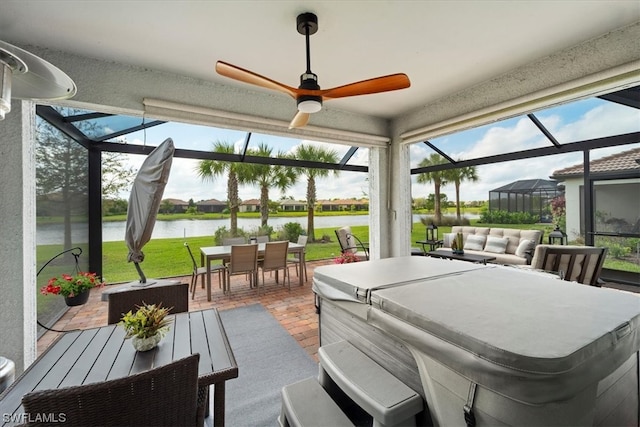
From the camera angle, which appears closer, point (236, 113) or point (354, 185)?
point (236, 113)

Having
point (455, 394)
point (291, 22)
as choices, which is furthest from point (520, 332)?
point (291, 22)

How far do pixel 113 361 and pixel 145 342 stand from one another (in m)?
0.14

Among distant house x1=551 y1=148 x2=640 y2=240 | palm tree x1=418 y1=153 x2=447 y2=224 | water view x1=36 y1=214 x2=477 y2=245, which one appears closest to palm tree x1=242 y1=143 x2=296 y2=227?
water view x1=36 y1=214 x2=477 y2=245

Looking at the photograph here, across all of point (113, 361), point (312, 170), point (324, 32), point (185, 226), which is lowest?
point (113, 361)

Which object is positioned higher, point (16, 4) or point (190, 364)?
point (16, 4)

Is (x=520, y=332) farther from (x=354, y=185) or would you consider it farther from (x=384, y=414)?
(x=354, y=185)

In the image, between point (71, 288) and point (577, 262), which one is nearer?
point (71, 288)

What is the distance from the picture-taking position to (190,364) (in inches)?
38.1

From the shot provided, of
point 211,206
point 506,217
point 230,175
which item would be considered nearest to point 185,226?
point 211,206

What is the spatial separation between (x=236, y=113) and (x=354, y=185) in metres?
4.63

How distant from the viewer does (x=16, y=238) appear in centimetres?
226

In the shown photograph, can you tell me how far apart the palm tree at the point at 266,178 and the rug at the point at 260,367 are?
3.47 metres

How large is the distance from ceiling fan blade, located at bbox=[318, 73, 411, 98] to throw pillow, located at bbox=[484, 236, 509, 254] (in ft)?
15.3

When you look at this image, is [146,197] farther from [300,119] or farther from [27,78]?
[300,119]
